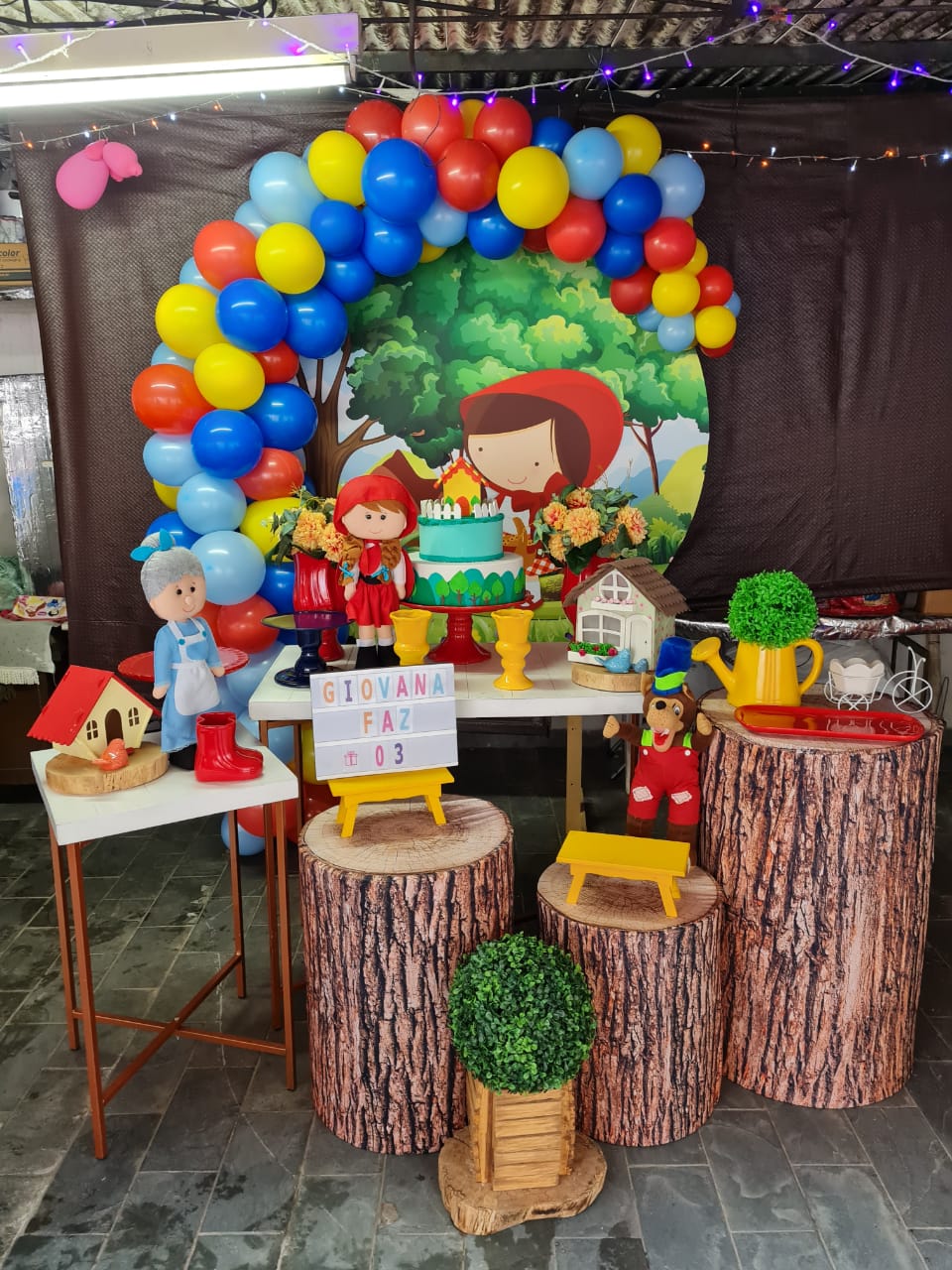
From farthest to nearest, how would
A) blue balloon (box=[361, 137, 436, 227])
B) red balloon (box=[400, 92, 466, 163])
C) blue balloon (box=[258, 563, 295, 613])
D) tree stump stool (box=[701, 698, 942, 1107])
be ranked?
blue balloon (box=[258, 563, 295, 613]) < red balloon (box=[400, 92, 466, 163]) < blue balloon (box=[361, 137, 436, 227]) < tree stump stool (box=[701, 698, 942, 1107])

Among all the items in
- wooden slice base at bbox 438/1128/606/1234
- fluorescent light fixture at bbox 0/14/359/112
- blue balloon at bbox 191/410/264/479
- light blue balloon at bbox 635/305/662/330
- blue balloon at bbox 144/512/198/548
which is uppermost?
fluorescent light fixture at bbox 0/14/359/112

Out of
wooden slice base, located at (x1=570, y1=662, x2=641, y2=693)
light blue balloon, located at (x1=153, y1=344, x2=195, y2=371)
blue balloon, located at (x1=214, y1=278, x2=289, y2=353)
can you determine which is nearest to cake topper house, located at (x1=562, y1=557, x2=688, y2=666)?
wooden slice base, located at (x1=570, y1=662, x2=641, y2=693)

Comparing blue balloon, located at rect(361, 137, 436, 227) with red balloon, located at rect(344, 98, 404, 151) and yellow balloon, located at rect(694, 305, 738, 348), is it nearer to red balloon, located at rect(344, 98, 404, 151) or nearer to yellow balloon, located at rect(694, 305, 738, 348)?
red balloon, located at rect(344, 98, 404, 151)

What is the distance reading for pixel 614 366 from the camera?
4695 millimetres

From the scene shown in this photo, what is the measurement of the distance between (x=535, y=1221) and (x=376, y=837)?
962 mm

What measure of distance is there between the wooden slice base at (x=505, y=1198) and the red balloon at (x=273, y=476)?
2644 mm

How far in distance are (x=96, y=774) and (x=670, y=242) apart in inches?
122

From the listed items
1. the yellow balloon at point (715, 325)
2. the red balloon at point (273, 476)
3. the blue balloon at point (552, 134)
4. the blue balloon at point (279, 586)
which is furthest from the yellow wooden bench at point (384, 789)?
the blue balloon at point (552, 134)

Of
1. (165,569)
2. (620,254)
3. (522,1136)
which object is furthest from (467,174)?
(522,1136)

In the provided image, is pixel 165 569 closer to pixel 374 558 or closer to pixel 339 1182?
pixel 374 558

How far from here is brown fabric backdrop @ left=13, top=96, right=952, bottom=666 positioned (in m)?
4.44

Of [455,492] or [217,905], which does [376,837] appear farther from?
[217,905]

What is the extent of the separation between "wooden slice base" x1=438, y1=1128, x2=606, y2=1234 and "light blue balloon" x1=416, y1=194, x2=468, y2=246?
3.34m

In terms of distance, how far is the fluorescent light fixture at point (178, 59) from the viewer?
3.02m
